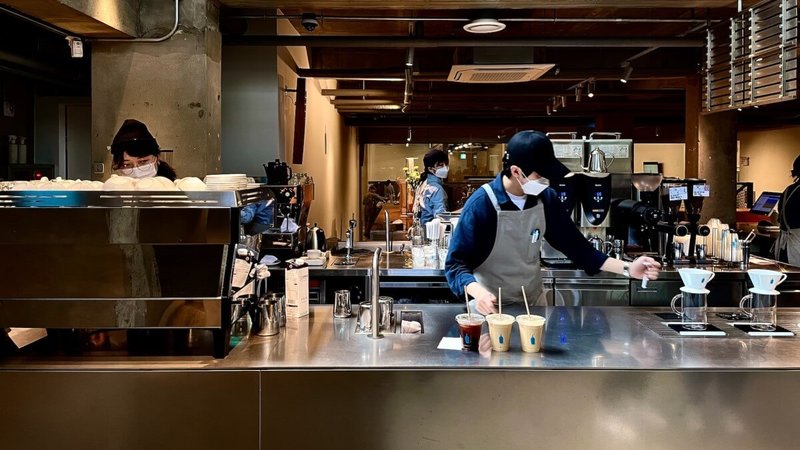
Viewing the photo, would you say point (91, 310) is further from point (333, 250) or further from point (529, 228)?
point (333, 250)

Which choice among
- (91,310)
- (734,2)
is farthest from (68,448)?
(734,2)

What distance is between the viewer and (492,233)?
112 inches

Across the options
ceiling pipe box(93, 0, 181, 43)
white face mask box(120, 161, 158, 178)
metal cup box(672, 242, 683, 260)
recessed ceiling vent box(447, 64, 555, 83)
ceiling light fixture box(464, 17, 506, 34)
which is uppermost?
ceiling light fixture box(464, 17, 506, 34)

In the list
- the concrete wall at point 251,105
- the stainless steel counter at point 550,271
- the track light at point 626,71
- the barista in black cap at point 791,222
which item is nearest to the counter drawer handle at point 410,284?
the stainless steel counter at point 550,271

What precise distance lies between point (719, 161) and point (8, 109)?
8.58 metres

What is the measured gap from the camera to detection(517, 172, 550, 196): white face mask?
8.62 ft

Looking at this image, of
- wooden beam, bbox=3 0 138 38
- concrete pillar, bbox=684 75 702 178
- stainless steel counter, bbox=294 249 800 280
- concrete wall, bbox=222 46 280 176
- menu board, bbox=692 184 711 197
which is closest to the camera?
wooden beam, bbox=3 0 138 38

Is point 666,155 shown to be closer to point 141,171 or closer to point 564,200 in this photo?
point 564,200

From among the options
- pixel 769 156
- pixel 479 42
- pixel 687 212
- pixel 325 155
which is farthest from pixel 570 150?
pixel 769 156

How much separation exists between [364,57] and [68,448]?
24.3 feet

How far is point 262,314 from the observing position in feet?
7.70

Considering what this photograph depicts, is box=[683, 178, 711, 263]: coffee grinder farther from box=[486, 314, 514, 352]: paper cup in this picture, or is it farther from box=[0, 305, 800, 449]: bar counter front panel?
box=[486, 314, 514, 352]: paper cup

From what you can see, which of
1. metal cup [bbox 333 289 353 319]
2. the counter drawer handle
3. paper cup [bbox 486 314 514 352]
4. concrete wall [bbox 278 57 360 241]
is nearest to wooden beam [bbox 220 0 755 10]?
concrete wall [bbox 278 57 360 241]

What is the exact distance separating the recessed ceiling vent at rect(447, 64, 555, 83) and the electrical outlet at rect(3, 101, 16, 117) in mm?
5286
